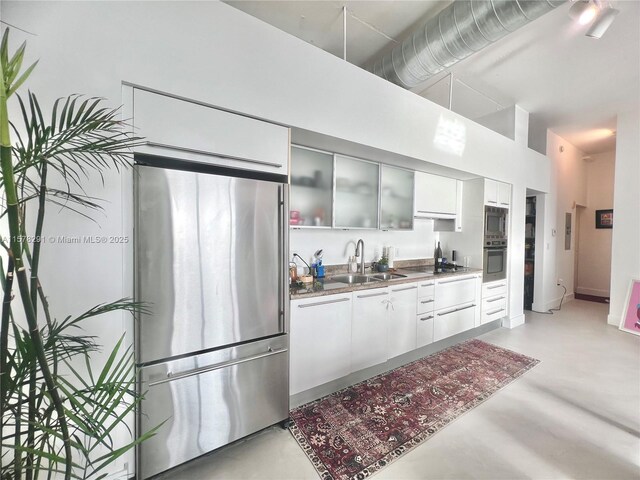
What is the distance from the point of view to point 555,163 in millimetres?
5086

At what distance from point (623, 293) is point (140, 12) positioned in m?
6.42

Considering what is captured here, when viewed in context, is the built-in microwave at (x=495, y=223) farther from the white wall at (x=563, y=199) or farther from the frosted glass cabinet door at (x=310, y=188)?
the frosted glass cabinet door at (x=310, y=188)

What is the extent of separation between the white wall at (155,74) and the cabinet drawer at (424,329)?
6.02ft

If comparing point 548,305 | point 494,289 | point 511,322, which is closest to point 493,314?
point 494,289

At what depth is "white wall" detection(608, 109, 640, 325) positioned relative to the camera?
4.04 meters

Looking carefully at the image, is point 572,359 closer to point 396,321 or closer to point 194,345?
point 396,321

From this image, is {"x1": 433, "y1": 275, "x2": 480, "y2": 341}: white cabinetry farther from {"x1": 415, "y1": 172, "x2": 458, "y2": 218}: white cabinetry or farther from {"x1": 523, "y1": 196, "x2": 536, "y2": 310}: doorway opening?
{"x1": 523, "y1": 196, "x2": 536, "y2": 310}: doorway opening

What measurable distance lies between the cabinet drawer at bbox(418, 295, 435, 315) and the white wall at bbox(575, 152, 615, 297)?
5744 mm

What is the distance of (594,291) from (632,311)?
10.8ft

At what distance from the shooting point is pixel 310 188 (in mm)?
2496

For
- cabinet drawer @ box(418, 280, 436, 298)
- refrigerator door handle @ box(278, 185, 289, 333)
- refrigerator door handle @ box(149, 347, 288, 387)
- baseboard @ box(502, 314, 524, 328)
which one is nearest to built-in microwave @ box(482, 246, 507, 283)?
baseboard @ box(502, 314, 524, 328)

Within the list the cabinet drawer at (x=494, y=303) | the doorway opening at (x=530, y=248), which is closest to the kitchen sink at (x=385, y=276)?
the cabinet drawer at (x=494, y=303)

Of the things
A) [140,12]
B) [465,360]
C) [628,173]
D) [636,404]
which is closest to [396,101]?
[140,12]

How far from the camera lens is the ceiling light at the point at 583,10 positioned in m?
1.94
